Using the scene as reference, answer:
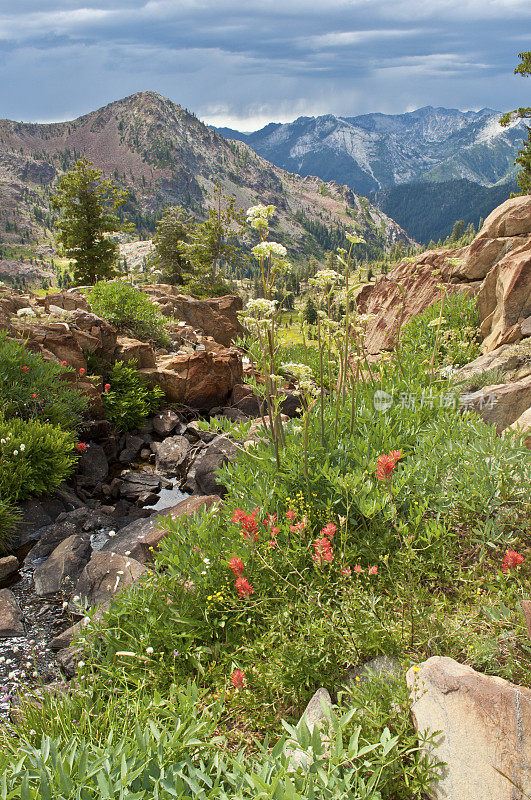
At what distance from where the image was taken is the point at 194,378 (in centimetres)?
1580

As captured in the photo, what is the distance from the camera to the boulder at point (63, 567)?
306 inches

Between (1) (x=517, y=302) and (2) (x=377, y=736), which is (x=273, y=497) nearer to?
(2) (x=377, y=736)

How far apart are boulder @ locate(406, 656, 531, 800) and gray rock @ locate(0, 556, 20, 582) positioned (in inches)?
296

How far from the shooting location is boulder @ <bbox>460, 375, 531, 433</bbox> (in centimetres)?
686

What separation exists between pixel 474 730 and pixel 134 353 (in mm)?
14298

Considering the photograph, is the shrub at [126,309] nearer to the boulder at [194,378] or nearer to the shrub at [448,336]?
the boulder at [194,378]

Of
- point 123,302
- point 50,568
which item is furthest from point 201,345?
point 50,568

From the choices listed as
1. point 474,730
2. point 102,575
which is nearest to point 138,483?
point 102,575

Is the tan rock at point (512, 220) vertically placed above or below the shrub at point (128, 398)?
above

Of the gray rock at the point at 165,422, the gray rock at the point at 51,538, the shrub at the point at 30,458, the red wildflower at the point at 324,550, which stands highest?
the red wildflower at the point at 324,550

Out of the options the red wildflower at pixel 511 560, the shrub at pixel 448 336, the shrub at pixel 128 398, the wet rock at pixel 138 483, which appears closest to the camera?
the red wildflower at pixel 511 560

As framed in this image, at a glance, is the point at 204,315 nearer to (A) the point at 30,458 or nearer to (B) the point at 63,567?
(A) the point at 30,458

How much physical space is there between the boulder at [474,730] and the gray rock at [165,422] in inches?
481

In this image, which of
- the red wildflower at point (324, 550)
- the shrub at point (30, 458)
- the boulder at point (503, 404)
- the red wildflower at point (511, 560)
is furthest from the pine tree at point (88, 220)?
the red wildflower at point (511, 560)
